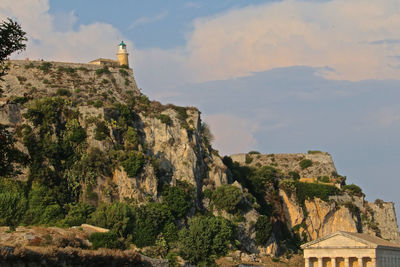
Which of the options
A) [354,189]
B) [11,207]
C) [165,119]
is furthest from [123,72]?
[354,189]

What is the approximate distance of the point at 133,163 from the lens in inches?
3516

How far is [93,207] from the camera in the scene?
Result: 85.6m

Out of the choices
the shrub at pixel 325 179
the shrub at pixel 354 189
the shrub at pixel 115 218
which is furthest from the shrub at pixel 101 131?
the shrub at pixel 354 189

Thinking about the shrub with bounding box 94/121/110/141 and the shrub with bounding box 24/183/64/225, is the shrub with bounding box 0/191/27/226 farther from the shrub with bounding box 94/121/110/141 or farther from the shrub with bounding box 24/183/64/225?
the shrub with bounding box 94/121/110/141

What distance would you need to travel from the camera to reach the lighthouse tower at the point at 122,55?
370 ft

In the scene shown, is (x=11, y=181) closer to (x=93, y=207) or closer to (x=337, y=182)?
(x=93, y=207)

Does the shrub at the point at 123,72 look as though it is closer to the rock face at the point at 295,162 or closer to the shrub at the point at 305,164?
the rock face at the point at 295,162

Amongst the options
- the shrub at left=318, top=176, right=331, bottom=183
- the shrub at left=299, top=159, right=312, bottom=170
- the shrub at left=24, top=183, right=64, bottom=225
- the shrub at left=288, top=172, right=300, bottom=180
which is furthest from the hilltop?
the shrub at left=299, top=159, right=312, bottom=170

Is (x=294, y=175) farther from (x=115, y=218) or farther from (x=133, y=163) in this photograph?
(x=115, y=218)

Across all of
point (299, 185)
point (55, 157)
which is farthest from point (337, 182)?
point (55, 157)

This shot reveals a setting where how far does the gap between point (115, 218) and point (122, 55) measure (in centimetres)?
3758

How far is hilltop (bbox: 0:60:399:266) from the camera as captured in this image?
83.7 meters

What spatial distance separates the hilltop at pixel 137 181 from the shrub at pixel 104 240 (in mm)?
232

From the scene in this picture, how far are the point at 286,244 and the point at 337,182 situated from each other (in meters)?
23.5
